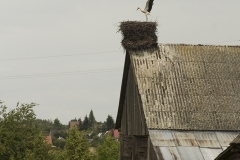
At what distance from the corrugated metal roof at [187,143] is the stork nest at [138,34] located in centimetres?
401

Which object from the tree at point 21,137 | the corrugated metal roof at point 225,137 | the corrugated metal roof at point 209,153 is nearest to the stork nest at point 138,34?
the corrugated metal roof at point 225,137

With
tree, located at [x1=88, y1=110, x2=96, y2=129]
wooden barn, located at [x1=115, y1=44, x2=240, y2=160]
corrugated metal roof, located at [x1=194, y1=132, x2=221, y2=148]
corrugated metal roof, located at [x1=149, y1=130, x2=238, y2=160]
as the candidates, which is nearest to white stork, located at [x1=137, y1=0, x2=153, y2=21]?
wooden barn, located at [x1=115, y1=44, x2=240, y2=160]

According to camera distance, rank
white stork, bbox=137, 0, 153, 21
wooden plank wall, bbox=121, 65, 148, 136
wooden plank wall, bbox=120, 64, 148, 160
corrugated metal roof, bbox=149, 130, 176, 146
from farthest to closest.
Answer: white stork, bbox=137, 0, 153, 21
wooden plank wall, bbox=120, 64, 148, 160
wooden plank wall, bbox=121, 65, 148, 136
corrugated metal roof, bbox=149, 130, 176, 146

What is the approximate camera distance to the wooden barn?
20.6m

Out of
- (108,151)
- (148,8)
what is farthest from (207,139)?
(108,151)

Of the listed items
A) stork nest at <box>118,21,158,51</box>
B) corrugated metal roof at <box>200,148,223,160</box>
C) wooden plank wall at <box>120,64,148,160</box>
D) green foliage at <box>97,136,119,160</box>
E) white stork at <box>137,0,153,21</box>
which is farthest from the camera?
green foliage at <box>97,136,119,160</box>

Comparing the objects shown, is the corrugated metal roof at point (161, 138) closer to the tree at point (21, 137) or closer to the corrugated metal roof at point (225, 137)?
the corrugated metal roof at point (225, 137)

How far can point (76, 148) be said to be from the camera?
48.7m

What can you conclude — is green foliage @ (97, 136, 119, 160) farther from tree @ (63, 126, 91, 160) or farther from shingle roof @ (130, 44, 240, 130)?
shingle roof @ (130, 44, 240, 130)

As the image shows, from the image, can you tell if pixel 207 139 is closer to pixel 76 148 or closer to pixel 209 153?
pixel 209 153

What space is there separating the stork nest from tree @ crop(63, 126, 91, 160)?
26.1 metres

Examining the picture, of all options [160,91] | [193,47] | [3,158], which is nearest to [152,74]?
[160,91]

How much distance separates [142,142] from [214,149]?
3688 millimetres

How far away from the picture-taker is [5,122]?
150 feet
